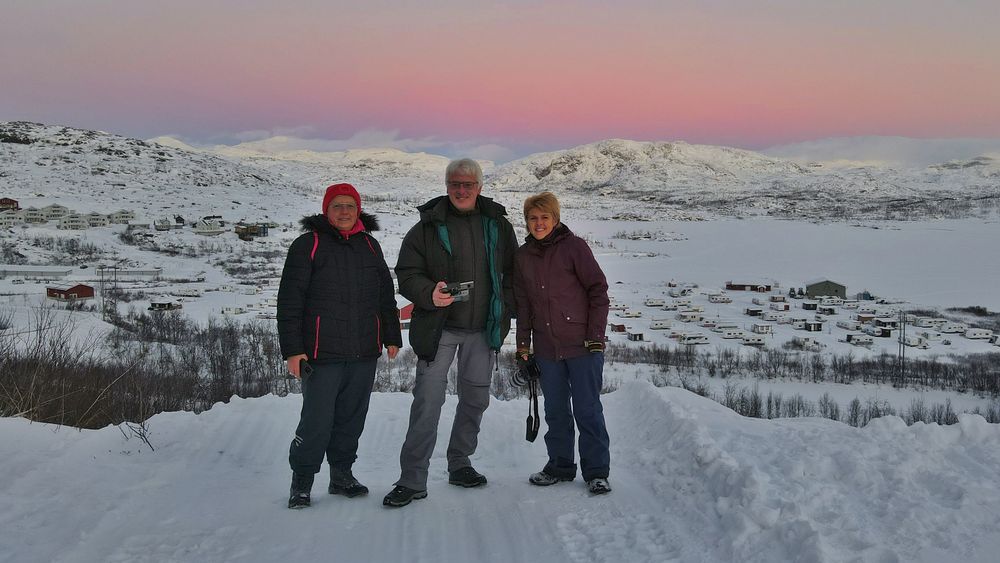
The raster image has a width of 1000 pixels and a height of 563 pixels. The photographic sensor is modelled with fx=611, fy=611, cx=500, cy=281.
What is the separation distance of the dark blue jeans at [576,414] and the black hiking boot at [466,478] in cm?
46

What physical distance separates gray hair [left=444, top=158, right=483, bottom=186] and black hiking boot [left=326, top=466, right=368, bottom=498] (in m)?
1.96

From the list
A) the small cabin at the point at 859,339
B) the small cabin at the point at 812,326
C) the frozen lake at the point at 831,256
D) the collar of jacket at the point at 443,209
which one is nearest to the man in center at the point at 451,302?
the collar of jacket at the point at 443,209

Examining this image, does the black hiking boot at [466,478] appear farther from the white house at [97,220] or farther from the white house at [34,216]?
the white house at [34,216]

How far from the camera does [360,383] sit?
380 cm

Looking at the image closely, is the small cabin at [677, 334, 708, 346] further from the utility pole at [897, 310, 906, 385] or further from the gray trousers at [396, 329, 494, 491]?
the gray trousers at [396, 329, 494, 491]

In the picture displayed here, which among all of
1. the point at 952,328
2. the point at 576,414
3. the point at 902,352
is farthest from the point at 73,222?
the point at 952,328

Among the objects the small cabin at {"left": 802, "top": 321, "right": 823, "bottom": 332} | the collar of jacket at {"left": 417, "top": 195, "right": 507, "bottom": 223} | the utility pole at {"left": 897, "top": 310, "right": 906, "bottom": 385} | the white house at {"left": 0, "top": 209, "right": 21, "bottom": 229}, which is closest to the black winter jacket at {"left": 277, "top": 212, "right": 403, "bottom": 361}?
the collar of jacket at {"left": 417, "top": 195, "right": 507, "bottom": 223}

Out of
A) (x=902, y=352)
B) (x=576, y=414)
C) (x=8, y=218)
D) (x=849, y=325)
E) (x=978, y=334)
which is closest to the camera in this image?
(x=576, y=414)

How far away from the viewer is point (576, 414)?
3.98 m

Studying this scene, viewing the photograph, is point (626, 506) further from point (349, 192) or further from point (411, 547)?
point (349, 192)

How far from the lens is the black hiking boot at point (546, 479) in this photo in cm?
403

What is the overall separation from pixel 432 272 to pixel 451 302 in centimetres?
27

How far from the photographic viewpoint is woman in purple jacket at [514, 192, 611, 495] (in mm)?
3883

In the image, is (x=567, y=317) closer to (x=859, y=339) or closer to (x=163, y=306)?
(x=163, y=306)
